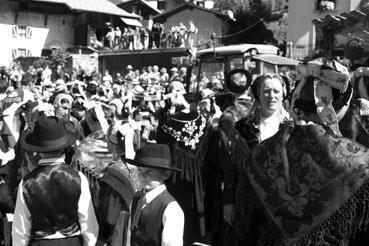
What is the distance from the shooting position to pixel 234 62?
11875 mm

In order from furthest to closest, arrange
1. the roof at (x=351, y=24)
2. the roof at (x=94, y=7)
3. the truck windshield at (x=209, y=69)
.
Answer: the roof at (x=94, y=7), the truck windshield at (x=209, y=69), the roof at (x=351, y=24)

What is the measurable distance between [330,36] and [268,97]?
8.18 meters

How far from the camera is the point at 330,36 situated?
1216cm

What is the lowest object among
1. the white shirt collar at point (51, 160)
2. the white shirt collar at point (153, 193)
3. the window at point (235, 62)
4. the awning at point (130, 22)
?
the white shirt collar at point (153, 193)

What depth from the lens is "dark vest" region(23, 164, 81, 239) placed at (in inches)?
145

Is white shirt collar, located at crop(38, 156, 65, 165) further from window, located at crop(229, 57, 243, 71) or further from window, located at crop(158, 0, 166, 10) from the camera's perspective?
window, located at crop(158, 0, 166, 10)

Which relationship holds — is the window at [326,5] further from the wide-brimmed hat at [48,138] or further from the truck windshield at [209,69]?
the wide-brimmed hat at [48,138]

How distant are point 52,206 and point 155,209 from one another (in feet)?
Result: 2.32

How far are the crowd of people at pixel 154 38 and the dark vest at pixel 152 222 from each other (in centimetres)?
2513

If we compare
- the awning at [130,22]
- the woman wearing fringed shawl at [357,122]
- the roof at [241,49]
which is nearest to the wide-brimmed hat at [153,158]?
the woman wearing fringed shawl at [357,122]

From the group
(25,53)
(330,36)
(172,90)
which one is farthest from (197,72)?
(25,53)

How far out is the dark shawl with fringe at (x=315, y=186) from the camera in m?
3.20

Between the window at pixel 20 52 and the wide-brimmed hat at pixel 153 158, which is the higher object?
the window at pixel 20 52

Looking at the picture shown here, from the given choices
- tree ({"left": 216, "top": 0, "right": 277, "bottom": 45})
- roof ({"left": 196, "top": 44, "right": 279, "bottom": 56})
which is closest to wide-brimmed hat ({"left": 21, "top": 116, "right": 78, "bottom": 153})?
roof ({"left": 196, "top": 44, "right": 279, "bottom": 56})
